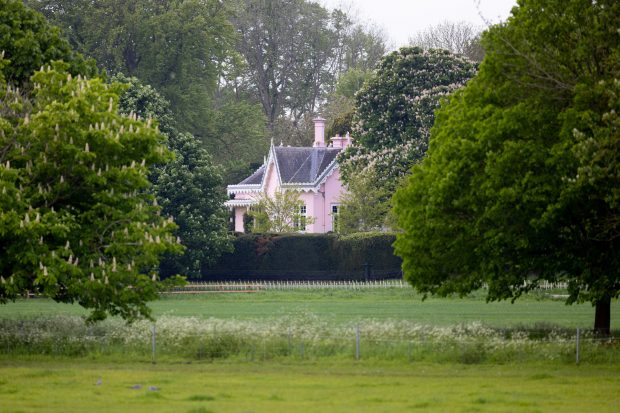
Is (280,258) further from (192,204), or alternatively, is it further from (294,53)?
(294,53)

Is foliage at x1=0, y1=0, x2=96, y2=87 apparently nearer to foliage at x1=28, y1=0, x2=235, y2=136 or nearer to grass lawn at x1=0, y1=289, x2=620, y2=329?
grass lawn at x1=0, y1=289, x2=620, y2=329

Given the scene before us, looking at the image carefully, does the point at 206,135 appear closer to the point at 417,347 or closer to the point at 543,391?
the point at 417,347

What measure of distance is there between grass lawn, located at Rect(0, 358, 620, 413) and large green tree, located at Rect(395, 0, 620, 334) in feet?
14.5

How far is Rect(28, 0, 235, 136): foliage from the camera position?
9200 cm

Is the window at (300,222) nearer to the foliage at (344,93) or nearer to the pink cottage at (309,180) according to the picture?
the pink cottage at (309,180)

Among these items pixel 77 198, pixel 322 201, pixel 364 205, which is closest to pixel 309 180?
pixel 322 201

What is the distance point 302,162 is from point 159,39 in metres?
14.0

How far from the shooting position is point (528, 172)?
115 ft

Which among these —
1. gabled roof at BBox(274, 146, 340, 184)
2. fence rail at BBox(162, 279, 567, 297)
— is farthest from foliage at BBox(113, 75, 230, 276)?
gabled roof at BBox(274, 146, 340, 184)

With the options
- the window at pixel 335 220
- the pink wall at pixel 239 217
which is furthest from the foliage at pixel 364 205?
the pink wall at pixel 239 217

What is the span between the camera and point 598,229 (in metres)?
36.1

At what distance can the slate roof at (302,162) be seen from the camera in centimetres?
9538

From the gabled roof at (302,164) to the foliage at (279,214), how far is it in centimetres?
447

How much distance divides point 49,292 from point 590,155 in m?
14.5
